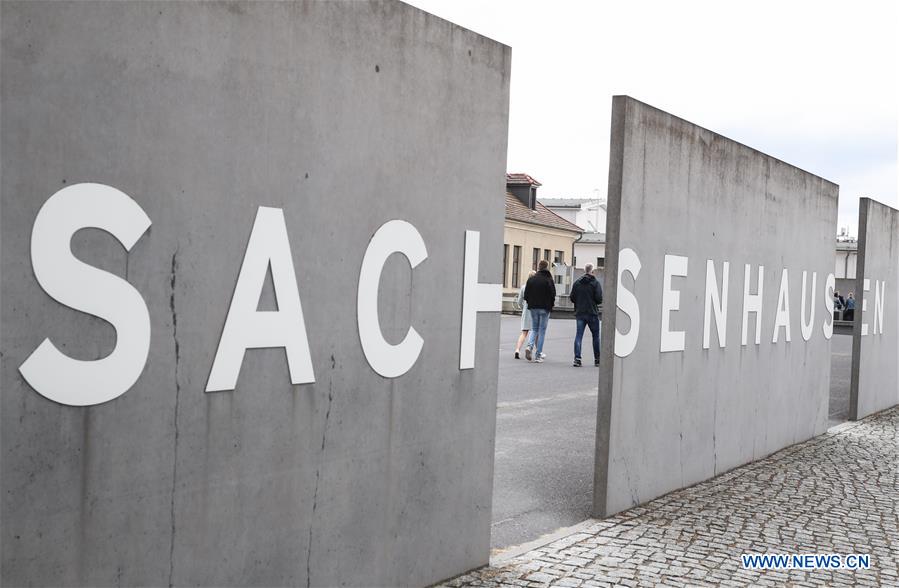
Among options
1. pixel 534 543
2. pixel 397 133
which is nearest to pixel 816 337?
pixel 534 543

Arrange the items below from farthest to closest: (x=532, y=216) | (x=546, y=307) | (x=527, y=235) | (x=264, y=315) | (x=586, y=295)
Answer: (x=532, y=216), (x=527, y=235), (x=586, y=295), (x=546, y=307), (x=264, y=315)

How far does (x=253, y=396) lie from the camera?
394 centimetres

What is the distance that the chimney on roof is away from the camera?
57.6 meters

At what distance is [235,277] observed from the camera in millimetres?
3795

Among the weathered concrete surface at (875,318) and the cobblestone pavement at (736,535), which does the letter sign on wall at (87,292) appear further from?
the weathered concrete surface at (875,318)

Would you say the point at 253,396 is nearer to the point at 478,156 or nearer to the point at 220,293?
the point at 220,293

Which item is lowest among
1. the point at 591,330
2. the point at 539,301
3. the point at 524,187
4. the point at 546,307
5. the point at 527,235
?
the point at 591,330

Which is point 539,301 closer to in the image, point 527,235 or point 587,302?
point 587,302

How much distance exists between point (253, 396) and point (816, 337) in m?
8.99

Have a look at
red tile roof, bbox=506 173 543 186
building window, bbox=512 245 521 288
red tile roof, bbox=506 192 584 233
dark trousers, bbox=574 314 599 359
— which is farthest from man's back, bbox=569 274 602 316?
red tile roof, bbox=506 173 543 186

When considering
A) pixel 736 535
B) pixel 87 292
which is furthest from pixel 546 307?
pixel 87 292

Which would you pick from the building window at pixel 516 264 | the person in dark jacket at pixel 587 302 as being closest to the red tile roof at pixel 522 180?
the building window at pixel 516 264

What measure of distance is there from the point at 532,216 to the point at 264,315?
175 feet

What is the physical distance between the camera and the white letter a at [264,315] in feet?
12.4
